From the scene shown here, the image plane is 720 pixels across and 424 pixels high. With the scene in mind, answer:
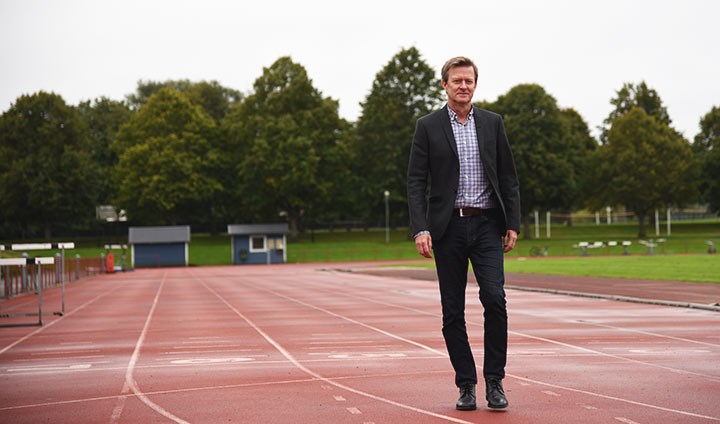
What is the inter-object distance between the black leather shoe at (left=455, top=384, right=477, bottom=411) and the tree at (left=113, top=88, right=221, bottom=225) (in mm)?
71594

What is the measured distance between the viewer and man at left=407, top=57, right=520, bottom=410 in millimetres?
6359

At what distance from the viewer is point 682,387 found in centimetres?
729

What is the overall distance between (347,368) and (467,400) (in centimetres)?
281

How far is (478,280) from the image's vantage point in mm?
6402

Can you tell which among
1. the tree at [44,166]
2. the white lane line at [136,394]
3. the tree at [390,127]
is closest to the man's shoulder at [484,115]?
the white lane line at [136,394]

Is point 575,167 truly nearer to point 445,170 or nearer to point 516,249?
point 516,249

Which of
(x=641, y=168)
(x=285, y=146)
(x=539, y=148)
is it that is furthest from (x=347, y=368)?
(x=641, y=168)

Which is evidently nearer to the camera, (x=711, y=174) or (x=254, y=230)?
(x=254, y=230)

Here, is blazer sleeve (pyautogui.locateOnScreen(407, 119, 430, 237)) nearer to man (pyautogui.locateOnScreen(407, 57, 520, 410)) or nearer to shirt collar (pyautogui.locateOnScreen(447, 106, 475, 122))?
man (pyautogui.locateOnScreen(407, 57, 520, 410))

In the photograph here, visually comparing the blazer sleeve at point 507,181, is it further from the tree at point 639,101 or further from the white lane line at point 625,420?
the tree at point 639,101

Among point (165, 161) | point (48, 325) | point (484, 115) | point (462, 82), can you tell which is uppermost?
point (165, 161)

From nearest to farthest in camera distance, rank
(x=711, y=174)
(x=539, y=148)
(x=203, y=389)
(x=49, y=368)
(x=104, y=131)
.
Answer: (x=203, y=389) → (x=49, y=368) → (x=539, y=148) → (x=711, y=174) → (x=104, y=131)

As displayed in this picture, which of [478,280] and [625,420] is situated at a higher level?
[478,280]

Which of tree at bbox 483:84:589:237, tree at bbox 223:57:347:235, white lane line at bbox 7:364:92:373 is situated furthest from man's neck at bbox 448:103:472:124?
tree at bbox 483:84:589:237
